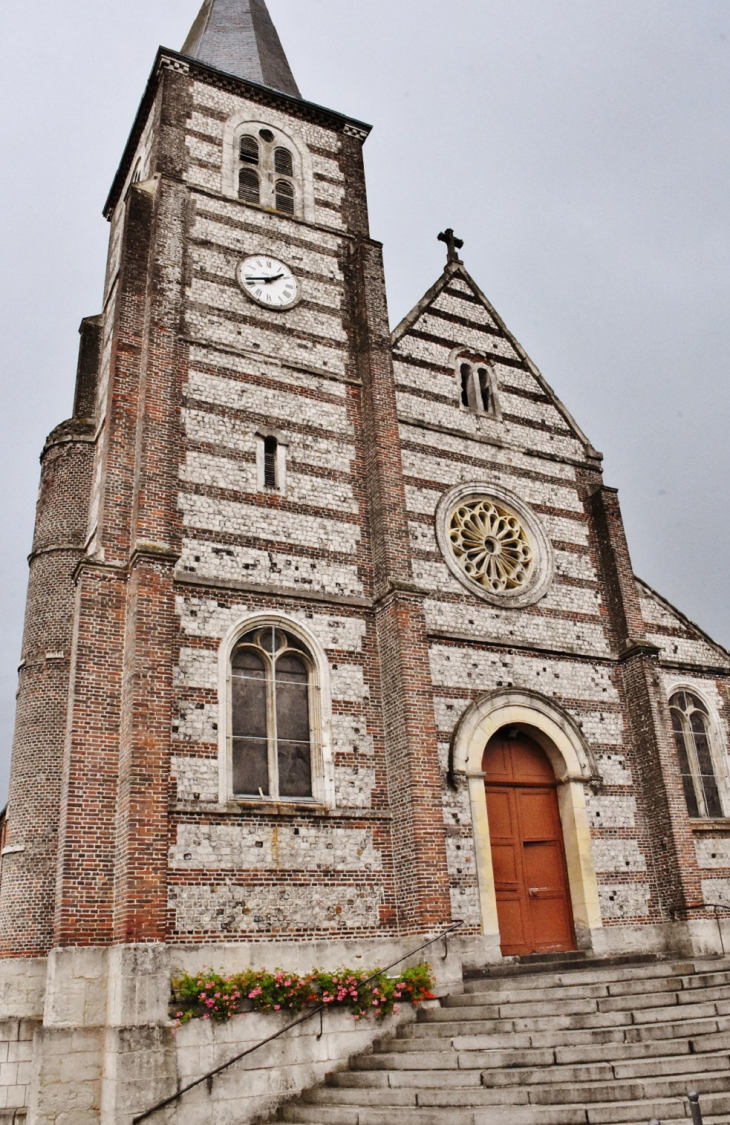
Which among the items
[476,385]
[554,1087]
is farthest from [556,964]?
[476,385]

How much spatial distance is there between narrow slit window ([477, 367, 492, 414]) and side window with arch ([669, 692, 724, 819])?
22.2 feet

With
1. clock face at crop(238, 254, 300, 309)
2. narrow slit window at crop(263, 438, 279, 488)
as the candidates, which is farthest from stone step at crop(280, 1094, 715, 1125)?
clock face at crop(238, 254, 300, 309)

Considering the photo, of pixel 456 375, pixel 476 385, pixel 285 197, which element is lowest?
pixel 476 385

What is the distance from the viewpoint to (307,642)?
46.9ft

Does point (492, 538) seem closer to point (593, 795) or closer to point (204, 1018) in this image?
point (593, 795)

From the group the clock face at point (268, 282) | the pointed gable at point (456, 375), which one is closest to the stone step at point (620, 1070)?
the pointed gable at point (456, 375)

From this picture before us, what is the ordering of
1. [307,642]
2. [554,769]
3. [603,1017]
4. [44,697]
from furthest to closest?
[554,769], [44,697], [307,642], [603,1017]

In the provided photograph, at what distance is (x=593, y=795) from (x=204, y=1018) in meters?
7.46

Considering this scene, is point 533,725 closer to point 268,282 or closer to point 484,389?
point 484,389

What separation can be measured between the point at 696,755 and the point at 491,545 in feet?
18.5

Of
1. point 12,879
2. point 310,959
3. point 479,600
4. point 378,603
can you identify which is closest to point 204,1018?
point 310,959

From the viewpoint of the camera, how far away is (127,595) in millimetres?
13203

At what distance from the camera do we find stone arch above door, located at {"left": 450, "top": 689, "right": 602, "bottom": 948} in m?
14.2

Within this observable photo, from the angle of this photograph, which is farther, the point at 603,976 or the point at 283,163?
the point at 283,163
